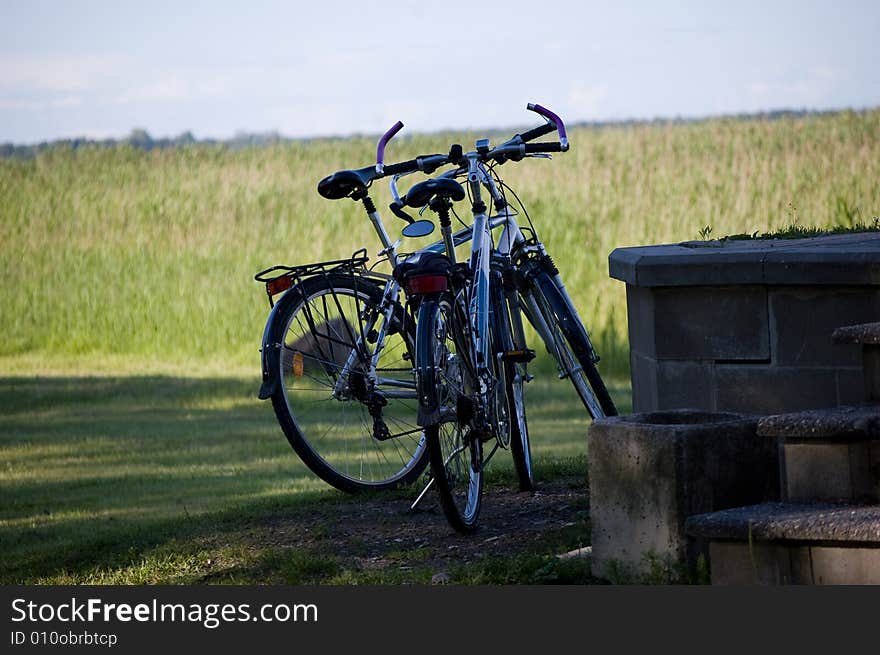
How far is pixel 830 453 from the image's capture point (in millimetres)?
3891

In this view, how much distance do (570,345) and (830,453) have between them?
1849 mm

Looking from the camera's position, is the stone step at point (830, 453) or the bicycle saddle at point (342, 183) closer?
the stone step at point (830, 453)

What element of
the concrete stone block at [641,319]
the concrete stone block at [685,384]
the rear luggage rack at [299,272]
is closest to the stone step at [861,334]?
the concrete stone block at [685,384]

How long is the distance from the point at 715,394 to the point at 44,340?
11077 millimetres

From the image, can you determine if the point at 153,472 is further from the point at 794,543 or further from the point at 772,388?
the point at 794,543

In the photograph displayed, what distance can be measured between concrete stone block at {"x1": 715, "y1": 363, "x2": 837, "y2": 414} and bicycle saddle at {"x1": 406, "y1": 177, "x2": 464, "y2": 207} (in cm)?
113

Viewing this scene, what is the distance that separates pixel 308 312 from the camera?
207 inches

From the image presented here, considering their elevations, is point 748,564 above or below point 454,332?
below

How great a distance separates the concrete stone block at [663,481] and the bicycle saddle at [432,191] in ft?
3.99

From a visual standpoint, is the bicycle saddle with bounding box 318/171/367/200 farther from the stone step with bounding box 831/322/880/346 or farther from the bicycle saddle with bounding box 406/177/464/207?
the stone step with bounding box 831/322/880/346

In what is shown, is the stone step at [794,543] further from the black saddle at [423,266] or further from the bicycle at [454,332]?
the black saddle at [423,266]

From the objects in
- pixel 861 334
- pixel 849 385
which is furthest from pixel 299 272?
pixel 861 334

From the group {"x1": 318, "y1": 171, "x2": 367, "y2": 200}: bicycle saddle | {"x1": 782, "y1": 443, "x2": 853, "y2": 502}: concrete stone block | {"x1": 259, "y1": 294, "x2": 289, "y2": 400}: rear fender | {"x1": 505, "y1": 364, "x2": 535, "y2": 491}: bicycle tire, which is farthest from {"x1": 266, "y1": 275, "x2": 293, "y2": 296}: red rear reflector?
{"x1": 782, "y1": 443, "x2": 853, "y2": 502}: concrete stone block

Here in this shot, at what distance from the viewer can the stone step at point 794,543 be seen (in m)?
3.60
